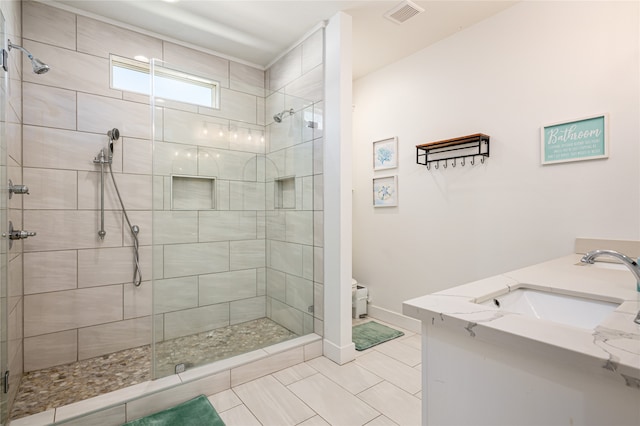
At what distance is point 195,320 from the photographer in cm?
231

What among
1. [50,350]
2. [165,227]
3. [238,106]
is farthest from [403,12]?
[50,350]

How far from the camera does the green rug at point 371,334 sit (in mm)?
2695

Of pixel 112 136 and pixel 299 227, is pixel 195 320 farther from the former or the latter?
pixel 112 136

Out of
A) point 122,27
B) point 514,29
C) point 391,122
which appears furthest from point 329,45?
point 122,27

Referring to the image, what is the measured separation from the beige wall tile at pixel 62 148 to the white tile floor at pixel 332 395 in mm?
1927

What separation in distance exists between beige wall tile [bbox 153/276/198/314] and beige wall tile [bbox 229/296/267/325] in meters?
0.33

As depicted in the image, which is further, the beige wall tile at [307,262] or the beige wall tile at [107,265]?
the beige wall tile at [307,262]

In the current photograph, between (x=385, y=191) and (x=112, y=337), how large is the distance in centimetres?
267

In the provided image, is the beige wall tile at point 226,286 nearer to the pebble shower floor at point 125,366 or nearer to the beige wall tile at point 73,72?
the pebble shower floor at point 125,366

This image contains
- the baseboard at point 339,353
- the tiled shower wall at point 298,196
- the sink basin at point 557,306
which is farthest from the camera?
the tiled shower wall at point 298,196

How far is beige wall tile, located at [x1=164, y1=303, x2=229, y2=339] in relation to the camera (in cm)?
215

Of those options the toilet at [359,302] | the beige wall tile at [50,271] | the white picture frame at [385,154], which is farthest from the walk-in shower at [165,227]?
the white picture frame at [385,154]

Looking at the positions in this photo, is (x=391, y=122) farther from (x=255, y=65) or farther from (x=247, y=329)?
(x=247, y=329)

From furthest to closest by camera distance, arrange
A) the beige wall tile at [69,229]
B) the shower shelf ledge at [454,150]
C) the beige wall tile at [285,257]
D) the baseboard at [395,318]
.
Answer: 1. the baseboard at [395,318]
2. the beige wall tile at [285,257]
3. the shower shelf ledge at [454,150]
4. the beige wall tile at [69,229]
